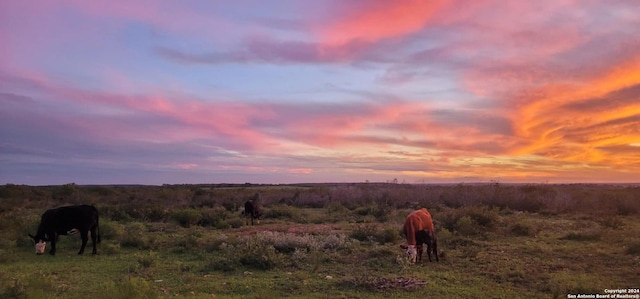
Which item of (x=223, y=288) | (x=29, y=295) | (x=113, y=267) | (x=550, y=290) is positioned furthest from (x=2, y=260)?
(x=550, y=290)

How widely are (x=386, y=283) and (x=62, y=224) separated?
10.5 metres

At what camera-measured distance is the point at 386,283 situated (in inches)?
382

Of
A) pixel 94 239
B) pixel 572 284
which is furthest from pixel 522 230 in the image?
pixel 94 239

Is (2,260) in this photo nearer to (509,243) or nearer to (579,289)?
(579,289)

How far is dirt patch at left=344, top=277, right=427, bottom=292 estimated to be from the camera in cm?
948

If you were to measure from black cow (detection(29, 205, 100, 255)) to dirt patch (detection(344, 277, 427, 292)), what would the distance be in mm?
9097

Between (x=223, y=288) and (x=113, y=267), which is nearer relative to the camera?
(x=223, y=288)

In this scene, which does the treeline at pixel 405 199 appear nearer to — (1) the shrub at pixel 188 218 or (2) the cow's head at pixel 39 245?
(1) the shrub at pixel 188 218

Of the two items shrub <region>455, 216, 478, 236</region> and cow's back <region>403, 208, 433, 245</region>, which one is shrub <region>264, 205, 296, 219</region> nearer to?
shrub <region>455, 216, 478, 236</region>

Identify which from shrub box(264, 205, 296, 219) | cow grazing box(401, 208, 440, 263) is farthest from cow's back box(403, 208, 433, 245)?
shrub box(264, 205, 296, 219)

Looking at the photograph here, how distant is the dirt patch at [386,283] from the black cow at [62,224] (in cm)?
910

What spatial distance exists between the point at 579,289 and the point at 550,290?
1.87 ft

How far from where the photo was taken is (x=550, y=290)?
9.27 metres

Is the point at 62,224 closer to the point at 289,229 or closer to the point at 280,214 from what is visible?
the point at 289,229
